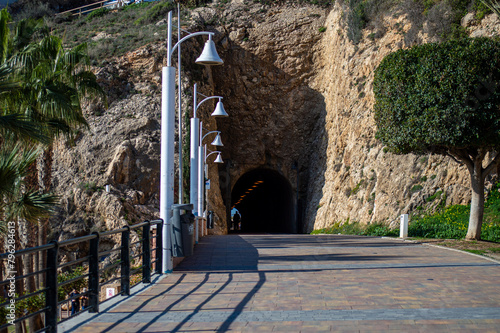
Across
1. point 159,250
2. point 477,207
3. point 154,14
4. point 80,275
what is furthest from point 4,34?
point 154,14

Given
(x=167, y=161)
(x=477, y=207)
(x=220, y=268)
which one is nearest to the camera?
(x=167, y=161)

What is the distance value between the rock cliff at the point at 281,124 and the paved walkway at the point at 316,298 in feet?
46.6

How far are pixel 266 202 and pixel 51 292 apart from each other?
195ft

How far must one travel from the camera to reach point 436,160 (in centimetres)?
2527

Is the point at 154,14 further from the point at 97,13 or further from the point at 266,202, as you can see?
the point at 266,202

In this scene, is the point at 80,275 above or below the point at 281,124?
below

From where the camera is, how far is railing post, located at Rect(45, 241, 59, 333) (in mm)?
5508

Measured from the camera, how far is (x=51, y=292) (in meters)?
5.63

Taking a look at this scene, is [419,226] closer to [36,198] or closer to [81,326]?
[36,198]

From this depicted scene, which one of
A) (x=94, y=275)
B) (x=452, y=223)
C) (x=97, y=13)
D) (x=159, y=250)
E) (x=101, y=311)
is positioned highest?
(x=97, y=13)

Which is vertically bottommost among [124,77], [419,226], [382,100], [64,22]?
[419,226]

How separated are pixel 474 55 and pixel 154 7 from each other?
41.2m

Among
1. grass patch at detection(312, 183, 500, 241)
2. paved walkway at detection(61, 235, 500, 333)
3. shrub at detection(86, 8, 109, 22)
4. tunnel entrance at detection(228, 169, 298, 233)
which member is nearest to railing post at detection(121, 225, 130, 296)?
paved walkway at detection(61, 235, 500, 333)

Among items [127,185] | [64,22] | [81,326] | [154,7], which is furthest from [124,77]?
[81,326]
